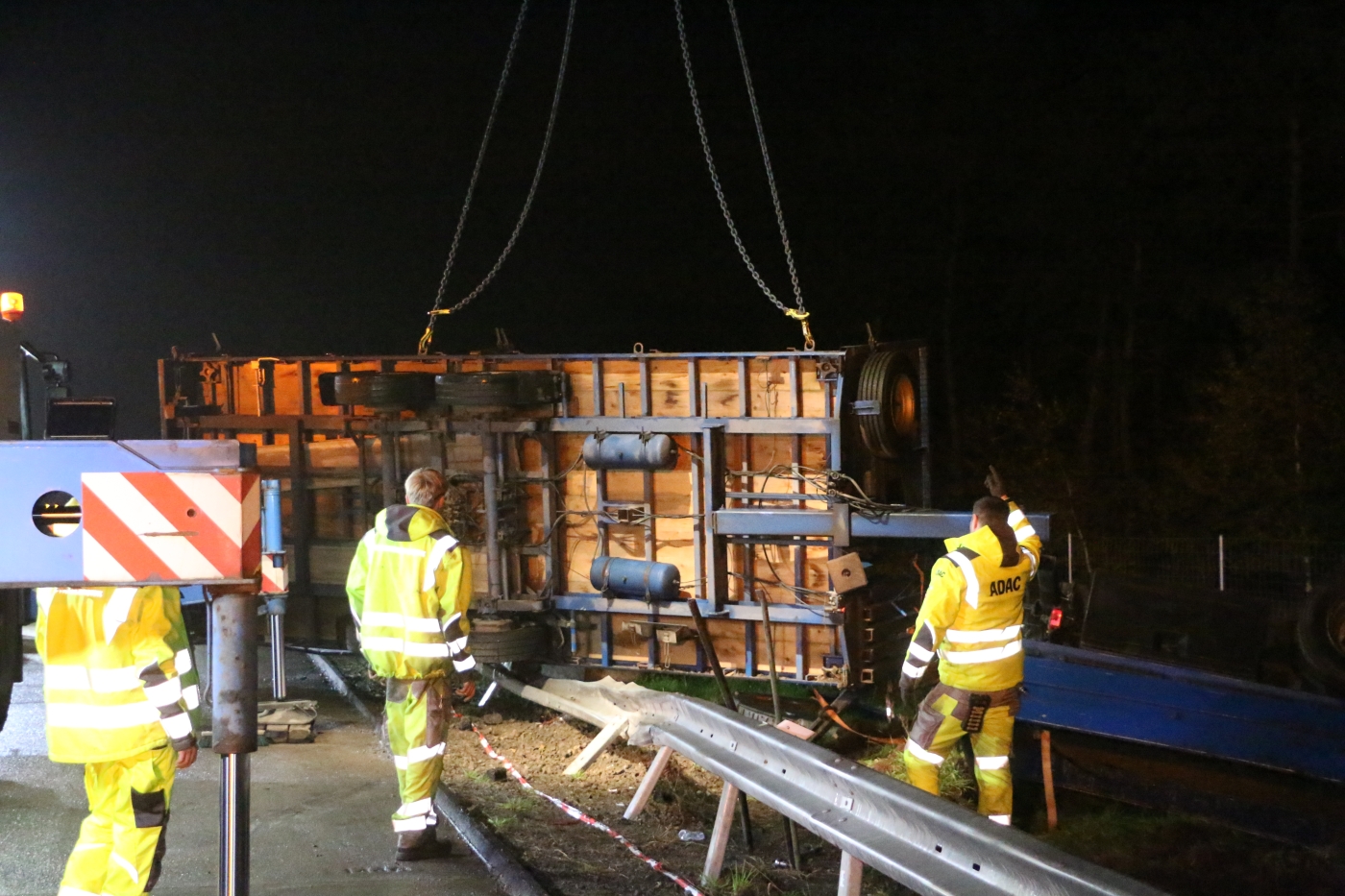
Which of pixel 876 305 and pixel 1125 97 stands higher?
pixel 1125 97

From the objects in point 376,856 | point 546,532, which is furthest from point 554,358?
point 376,856

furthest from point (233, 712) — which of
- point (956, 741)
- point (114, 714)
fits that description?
point (956, 741)

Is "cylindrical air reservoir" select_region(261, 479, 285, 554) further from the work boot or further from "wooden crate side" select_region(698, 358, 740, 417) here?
the work boot

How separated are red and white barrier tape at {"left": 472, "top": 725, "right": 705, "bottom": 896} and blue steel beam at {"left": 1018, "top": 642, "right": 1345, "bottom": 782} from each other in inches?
97.5

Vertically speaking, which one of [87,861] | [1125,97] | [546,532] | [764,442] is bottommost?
[87,861]

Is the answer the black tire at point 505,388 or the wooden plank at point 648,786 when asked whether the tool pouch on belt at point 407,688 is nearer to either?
the wooden plank at point 648,786

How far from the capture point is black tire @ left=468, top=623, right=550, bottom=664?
358 inches

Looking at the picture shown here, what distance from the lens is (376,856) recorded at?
19.4 ft

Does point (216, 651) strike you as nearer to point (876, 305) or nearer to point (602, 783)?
point (602, 783)

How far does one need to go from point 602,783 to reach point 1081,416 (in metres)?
20.8

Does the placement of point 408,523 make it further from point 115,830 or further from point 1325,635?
point 1325,635

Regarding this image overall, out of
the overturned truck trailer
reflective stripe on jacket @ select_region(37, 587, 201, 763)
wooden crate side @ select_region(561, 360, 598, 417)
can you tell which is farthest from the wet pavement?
wooden crate side @ select_region(561, 360, 598, 417)

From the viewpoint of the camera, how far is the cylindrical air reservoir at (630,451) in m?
8.63

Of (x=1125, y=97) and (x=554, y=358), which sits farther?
(x=1125, y=97)
